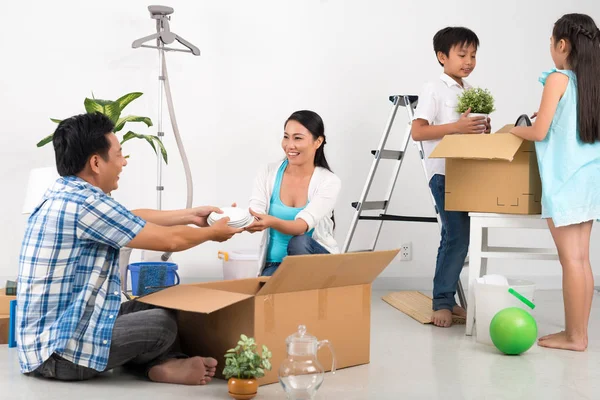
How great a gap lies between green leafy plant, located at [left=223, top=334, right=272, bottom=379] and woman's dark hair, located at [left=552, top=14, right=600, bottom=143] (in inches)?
59.0

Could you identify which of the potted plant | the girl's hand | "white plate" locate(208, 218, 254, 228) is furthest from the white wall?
"white plate" locate(208, 218, 254, 228)

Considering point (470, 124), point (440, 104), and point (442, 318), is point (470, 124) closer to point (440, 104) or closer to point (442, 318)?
point (440, 104)

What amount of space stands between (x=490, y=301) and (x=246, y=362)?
47.7 inches

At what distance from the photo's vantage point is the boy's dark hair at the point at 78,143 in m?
2.21

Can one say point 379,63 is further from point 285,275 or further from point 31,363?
point 31,363

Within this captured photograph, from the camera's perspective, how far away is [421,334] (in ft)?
10.1

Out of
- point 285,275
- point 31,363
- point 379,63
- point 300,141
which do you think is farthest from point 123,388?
point 379,63

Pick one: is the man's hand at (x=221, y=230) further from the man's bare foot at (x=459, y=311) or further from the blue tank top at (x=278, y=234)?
the man's bare foot at (x=459, y=311)

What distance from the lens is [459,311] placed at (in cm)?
341

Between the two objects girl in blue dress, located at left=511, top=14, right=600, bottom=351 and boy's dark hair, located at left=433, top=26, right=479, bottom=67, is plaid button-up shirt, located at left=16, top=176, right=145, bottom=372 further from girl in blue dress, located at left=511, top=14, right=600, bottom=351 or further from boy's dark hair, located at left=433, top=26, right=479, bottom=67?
boy's dark hair, located at left=433, top=26, right=479, bottom=67

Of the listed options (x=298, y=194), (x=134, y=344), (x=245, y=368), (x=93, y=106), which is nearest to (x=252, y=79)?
(x=93, y=106)

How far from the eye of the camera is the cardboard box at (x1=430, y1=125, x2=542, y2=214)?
115 inches

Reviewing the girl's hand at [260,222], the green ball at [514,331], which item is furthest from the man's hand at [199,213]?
the green ball at [514,331]

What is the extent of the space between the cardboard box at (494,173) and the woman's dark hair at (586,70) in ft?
0.81
